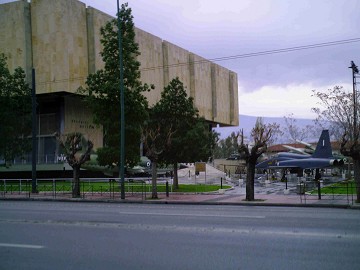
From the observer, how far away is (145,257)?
7719mm

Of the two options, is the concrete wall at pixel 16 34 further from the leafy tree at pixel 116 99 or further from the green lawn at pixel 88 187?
the leafy tree at pixel 116 99

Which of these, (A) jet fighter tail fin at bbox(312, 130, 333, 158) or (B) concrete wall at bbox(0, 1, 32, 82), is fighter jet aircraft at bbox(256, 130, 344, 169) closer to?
(A) jet fighter tail fin at bbox(312, 130, 333, 158)

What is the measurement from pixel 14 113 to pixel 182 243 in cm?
3500

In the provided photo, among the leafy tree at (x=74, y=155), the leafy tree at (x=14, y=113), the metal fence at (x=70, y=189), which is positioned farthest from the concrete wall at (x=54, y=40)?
the leafy tree at (x=74, y=155)

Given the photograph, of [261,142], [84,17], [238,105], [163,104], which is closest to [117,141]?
[163,104]

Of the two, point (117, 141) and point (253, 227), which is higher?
point (117, 141)

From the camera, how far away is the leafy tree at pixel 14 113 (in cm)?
3909

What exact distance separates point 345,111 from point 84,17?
3347 centimetres

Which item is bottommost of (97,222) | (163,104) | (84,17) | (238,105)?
(97,222)

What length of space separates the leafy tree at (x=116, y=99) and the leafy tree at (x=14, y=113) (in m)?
11.3

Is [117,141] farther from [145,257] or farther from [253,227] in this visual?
[145,257]

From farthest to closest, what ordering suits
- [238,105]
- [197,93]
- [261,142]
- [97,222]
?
1. [238,105]
2. [197,93]
3. [261,142]
4. [97,222]

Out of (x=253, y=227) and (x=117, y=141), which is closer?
(x=253, y=227)

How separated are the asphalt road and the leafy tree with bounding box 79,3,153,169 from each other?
723 inches
